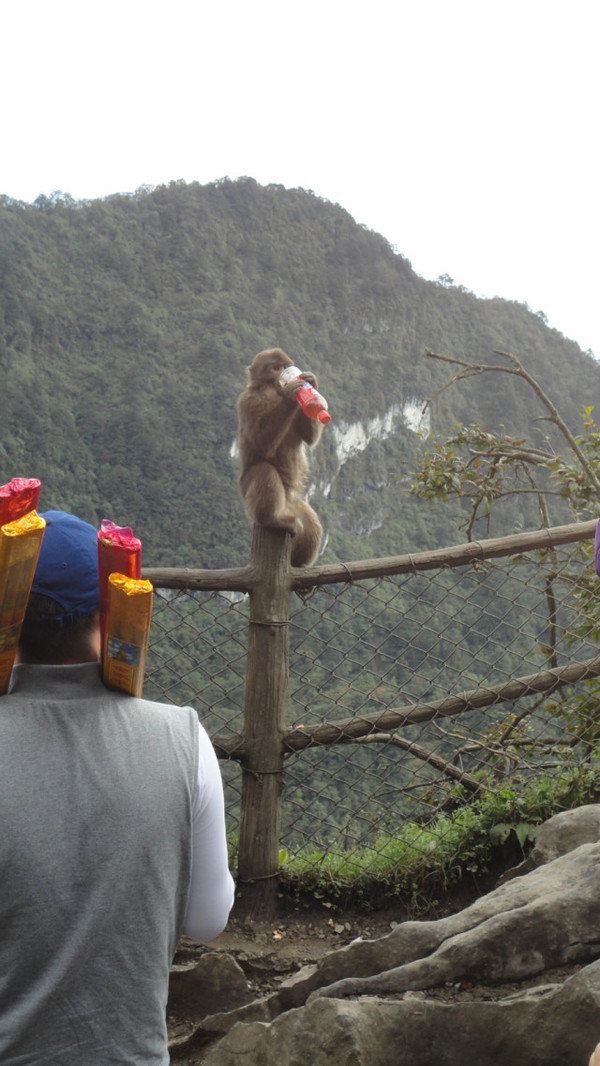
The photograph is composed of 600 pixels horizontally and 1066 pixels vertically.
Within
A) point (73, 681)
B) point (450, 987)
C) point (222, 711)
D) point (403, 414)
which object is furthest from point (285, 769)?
point (403, 414)

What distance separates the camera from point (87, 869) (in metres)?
1.06

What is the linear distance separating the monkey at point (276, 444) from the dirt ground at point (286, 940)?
1922mm

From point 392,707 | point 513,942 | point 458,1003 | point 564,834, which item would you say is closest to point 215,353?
point 392,707

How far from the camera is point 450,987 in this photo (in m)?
1.76

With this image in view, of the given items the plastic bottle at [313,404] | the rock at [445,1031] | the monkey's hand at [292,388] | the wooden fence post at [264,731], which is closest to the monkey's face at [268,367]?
the monkey's hand at [292,388]

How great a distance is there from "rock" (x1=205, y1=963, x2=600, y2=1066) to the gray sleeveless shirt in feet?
1.86

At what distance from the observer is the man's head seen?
1177mm

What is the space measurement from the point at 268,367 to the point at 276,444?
0.44 m

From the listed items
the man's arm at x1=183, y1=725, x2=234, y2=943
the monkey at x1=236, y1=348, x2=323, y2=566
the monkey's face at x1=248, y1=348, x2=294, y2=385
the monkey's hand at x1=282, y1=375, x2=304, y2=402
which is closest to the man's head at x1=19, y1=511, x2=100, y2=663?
the man's arm at x1=183, y1=725, x2=234, y2=943

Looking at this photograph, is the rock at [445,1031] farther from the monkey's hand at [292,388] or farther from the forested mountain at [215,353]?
the forested mountain at [215,353]

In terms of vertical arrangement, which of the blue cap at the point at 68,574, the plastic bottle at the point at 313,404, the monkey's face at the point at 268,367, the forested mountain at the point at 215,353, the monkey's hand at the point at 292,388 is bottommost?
the blue cap at the point at 68,574

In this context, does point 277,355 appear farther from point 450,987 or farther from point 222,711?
point 450,987

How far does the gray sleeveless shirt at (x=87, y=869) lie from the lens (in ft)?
3.42

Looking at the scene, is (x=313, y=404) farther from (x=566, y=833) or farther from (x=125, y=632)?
(x=125, y=632)
